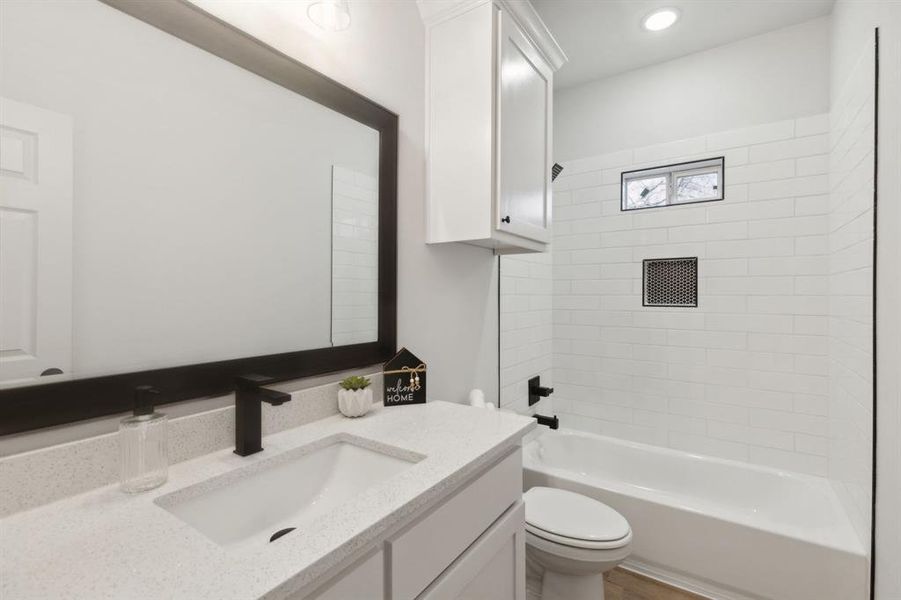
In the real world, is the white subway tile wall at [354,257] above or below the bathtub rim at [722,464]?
above

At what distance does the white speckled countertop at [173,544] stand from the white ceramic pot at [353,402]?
29 cm

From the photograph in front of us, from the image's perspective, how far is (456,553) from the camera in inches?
34.7

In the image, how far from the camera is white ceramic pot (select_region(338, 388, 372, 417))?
118 centimetres

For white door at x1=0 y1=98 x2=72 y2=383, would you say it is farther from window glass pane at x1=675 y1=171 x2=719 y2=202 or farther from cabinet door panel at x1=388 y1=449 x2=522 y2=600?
window glass pane at x1=675 y1=171 x2=719 y2=202

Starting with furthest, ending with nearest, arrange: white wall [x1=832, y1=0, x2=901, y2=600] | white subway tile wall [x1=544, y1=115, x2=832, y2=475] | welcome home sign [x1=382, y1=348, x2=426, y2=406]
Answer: white subway tile wall [x1=544, y1=115, x2=832, y2=475] < welcome home sign [x1=382, y1=348, x2=426, y2=406] < white wall [x1=832, y1=0, x2=901, y2=600]

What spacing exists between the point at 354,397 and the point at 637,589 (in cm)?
175

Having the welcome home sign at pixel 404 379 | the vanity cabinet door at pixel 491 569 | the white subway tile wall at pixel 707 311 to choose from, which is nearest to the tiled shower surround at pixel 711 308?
the white subway tile wall at pixel 707 311

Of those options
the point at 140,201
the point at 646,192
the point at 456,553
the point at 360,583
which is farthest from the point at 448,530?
the point at 646,192

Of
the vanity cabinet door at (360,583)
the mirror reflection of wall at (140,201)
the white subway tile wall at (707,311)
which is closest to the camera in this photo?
the vanity cabinet door at (360,583)

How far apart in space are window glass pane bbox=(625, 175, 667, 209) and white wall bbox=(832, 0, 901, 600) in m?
1.16

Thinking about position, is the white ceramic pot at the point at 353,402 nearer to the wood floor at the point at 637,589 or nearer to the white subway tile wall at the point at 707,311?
the white subway tile wall at the point at 707,311

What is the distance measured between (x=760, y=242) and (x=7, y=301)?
302 cm

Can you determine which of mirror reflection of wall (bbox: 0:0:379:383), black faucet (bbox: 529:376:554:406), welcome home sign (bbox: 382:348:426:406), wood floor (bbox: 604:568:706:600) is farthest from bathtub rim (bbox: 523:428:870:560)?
mirror reflection of wall (bbox: 0:0:379:383)

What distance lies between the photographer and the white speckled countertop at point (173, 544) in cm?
49
